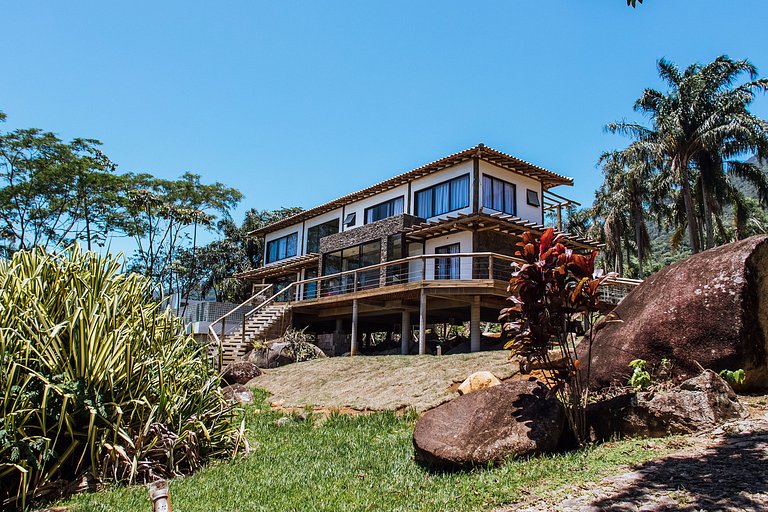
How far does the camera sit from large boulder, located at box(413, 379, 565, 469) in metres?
6.37

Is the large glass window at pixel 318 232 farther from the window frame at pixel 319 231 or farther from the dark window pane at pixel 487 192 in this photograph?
the dark window pane at pixel 487 192

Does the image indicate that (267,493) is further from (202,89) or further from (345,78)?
(202,89)

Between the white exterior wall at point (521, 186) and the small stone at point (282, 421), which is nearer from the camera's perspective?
the small stone at point (282, 421)

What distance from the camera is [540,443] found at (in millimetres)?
6473

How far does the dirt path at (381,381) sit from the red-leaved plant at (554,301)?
3960 millimetres

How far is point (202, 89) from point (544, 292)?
12988 mm

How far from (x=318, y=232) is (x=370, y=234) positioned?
21.8 ft

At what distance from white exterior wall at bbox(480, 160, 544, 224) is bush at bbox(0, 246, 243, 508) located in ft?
56.0

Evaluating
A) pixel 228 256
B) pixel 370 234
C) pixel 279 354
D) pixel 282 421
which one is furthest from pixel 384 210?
pixel 228 256

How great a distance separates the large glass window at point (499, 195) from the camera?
75.6 ft

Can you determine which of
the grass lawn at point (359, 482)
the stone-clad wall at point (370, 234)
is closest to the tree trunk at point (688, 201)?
the stone-clad wall at point (370, 234)

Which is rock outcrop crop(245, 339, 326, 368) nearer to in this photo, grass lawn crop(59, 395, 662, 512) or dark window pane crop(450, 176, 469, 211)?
dark window pane crop(450, 176, 469, 211)

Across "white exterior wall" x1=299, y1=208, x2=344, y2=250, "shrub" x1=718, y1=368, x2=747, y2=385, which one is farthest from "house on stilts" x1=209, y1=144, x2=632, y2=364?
"shrub" x1=718, y1=368, x2=747, y2=385

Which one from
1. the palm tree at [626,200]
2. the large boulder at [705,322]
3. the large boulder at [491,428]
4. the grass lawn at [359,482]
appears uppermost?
the palm tree at [626,200]
